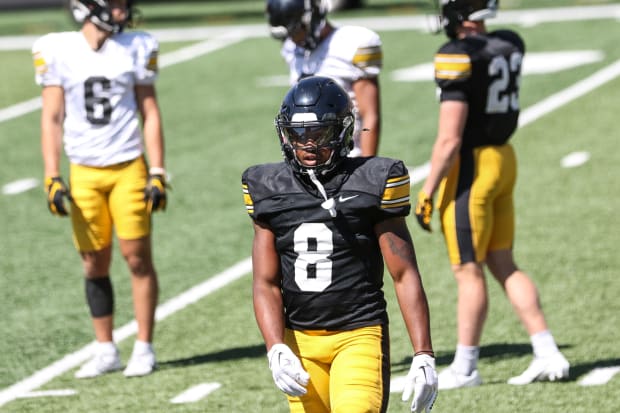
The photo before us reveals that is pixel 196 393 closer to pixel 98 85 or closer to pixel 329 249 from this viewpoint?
pixel 98 85

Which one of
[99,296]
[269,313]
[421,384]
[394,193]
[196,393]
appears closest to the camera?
[421,384]

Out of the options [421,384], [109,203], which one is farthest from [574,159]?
[421,384]

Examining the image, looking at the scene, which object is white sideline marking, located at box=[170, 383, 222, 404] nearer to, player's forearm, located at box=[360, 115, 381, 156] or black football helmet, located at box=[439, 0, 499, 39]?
player's forearm, located at box=[360, 115, 381, 156]

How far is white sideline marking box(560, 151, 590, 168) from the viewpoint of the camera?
496 inches

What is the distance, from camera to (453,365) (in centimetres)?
706

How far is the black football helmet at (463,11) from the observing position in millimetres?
7094

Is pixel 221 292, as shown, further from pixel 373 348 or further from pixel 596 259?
pixel 373 348

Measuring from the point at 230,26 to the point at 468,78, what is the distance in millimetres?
16567

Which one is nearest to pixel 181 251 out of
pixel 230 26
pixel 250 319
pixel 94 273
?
pixel 250 319

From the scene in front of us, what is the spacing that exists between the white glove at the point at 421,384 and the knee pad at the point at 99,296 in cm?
318

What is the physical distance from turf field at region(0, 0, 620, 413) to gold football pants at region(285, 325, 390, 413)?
69.2 inches

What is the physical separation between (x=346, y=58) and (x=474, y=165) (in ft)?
3.20

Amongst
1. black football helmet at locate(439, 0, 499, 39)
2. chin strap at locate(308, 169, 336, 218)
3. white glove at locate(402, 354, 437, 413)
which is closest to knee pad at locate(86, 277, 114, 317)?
black football helmet at locate(439, 0, 499, 39)

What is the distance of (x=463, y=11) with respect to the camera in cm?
711
